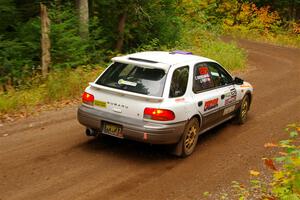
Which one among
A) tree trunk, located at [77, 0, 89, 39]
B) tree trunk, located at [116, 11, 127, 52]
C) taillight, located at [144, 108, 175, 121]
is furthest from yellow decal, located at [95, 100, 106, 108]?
tree trunk, located at [116, 11, 127, 52]

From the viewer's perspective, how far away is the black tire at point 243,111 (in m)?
10.1

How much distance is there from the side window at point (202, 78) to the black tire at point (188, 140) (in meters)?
0.64

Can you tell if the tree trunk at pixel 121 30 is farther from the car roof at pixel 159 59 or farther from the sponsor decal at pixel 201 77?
the sponsor decal at pixel 201 77

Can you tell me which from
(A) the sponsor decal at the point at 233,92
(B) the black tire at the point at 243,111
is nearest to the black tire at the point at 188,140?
(A) the sponsor decal at the point at 233,92

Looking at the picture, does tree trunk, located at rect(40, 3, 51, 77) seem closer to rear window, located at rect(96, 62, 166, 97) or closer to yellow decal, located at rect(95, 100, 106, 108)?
rear window, located at rect(96, 62, 166, 97)

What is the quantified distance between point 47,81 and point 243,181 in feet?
23.0

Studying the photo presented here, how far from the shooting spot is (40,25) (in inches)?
566

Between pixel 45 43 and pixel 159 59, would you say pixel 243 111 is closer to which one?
pixel 159 59

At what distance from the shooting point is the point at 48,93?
36.9 ft

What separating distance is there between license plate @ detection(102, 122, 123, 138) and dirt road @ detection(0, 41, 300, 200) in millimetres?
455

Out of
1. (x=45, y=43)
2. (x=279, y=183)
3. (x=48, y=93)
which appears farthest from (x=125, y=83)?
(x=45, y=43)

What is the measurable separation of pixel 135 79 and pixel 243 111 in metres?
3.81

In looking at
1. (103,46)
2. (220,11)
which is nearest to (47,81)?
(103,46)

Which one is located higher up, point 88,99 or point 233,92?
point 88,99
